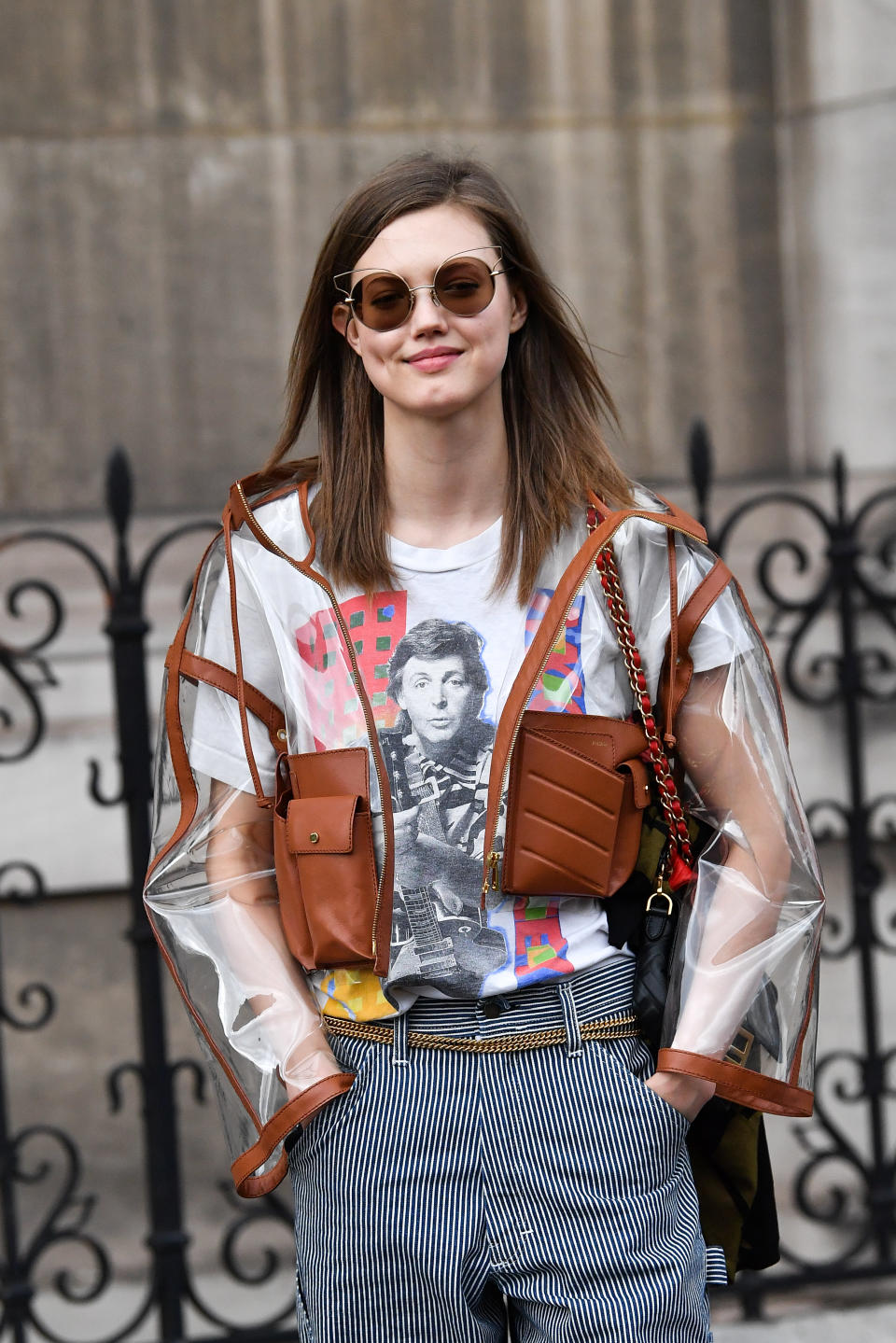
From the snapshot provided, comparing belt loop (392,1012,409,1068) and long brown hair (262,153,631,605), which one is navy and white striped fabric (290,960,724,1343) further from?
long brown hair (262,153,631,605)

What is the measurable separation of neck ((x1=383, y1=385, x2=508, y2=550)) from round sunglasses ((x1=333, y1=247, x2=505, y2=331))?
0.14m

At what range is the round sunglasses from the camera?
198cm

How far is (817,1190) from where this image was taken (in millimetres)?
4574

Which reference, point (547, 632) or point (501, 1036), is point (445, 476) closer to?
point (547, 632)

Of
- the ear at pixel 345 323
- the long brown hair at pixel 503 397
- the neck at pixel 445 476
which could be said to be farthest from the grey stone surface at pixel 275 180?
the neck at pixel 445 476

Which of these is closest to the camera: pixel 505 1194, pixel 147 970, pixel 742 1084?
pixel 505 1194

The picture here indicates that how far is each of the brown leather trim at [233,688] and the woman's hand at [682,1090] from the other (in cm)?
72

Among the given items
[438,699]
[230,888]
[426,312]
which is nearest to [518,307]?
[426,312]

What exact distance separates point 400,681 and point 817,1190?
3298 mm

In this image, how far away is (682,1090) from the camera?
200 cm

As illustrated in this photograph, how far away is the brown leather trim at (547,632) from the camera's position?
1.92m

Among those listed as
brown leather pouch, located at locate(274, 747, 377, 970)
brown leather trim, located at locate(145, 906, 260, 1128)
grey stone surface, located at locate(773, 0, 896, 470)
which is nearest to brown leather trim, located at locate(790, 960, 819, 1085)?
brown leather pouch, located at locate(274, 747, 377, 970)

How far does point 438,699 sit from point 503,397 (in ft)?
1.74

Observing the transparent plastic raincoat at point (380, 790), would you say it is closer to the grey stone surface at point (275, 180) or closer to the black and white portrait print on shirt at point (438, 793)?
the black and white portrait print on shirt at point (438, 793)
